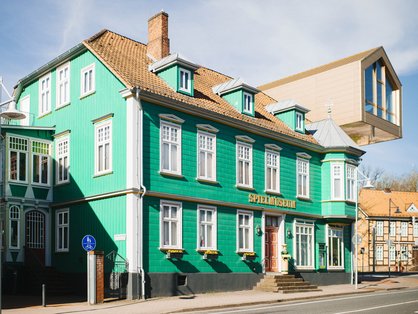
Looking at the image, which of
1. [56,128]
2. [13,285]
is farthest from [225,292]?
[56,128]

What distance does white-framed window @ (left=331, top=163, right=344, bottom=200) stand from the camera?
108ft

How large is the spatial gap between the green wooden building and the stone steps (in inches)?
19.7

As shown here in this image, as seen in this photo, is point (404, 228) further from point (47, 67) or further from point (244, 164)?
point (47, 67)

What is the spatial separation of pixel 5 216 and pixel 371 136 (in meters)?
24.7

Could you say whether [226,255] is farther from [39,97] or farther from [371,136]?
[371,136]

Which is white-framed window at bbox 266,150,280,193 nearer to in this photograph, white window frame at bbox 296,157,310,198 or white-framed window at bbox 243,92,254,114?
white window frame at bbox 296,157,310,198

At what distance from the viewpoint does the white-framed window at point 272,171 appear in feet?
97.3

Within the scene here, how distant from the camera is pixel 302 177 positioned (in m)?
32.2

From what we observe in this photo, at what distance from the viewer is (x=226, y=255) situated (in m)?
26.4

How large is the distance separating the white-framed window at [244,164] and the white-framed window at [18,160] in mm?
9797

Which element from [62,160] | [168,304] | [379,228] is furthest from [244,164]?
[379,228]

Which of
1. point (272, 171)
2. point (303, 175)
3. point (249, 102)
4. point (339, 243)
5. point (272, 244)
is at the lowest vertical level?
point (339, 243)

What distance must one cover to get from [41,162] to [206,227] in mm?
8286

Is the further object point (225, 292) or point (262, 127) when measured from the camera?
point (262, 127)
